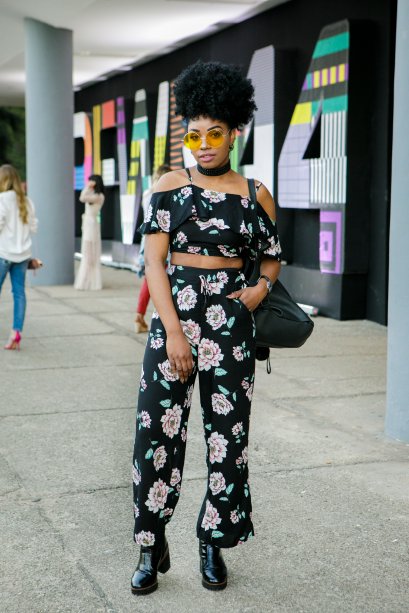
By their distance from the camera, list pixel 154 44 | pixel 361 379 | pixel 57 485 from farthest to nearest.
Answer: pixel 154 44 → pixel 361 379 → pixel 57 485

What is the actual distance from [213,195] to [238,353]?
612mm

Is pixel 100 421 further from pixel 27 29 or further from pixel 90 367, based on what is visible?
pixel 27 29

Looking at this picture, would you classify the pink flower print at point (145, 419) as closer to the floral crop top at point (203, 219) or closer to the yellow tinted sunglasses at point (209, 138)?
the floral crop top at point (203, 219)

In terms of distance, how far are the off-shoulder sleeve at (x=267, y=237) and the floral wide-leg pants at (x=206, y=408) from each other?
0.16 m

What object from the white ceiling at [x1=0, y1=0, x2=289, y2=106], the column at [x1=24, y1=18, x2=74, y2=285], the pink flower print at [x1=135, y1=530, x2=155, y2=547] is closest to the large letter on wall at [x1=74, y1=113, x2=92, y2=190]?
the white ceiling at [x1=0, y1=0, x2=289, y2=106]

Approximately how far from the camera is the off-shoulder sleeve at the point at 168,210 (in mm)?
3512

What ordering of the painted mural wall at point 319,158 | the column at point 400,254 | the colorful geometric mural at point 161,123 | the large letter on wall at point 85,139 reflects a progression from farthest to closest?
1. the large letter on wall at point 85,139
2. the colorful geometric mural at point 161,123
3. the painted mural wall at point 319,158
4. the column at point 400,254

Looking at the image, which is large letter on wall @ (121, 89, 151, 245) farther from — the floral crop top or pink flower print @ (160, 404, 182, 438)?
pink flower print @ (160, 404, 182, 438)

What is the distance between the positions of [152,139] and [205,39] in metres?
2.83

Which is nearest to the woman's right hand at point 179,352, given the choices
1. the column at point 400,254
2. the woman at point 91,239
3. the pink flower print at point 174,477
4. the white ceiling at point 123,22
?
the pink flower print at point 174,477

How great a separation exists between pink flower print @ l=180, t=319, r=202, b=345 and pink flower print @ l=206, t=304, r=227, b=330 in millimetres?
53

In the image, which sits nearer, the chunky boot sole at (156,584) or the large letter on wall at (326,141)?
the chunky boot sole at (156,584)

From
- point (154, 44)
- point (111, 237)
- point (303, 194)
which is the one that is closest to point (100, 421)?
point (303, 194)

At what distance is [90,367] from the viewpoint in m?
8.30
